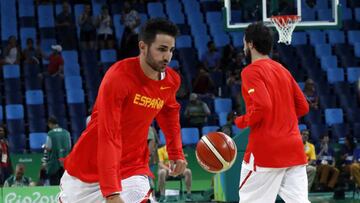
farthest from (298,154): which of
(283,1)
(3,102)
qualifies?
(3,102)

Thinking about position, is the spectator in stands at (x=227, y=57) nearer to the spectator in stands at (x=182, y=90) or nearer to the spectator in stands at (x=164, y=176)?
the spectator in stands at (x=182, y=90)

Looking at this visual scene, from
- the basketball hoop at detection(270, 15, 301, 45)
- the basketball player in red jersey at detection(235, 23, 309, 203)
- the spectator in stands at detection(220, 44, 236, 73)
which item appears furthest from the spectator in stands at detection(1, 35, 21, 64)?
the basketball player in red jersey at detection(235, 23, 309, 203)

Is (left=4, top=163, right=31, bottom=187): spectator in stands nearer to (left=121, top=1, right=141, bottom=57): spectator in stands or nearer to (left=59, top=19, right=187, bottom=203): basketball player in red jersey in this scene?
(left=121, top=1, right=141, bottom=57): spectator in stands

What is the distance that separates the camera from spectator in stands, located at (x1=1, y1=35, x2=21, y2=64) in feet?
68.4

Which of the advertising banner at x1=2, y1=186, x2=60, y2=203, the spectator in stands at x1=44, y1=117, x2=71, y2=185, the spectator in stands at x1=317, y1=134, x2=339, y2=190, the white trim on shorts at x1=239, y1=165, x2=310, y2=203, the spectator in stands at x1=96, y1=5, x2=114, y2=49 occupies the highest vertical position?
the spectator in stands at x1=96, y1=5, x2=114, y2=49

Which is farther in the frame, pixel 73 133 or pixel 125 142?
pixel 73 133

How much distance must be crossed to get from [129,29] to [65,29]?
1.67 metres

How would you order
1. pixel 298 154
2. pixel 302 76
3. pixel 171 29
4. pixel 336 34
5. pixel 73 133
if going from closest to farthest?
pixel 171 29 → pixel 298 154 → pixel 73 133 → pixel 302 76 → pixel 336 34

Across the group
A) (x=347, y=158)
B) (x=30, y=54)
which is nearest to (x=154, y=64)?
(x=347, y=158)

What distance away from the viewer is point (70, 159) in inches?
223

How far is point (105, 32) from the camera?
866 inches

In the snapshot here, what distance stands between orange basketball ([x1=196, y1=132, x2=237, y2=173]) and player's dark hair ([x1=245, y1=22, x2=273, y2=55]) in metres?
0.95

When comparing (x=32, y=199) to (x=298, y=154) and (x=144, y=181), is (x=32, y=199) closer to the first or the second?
(x=298, y=154)

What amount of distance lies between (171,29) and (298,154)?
2468mm
